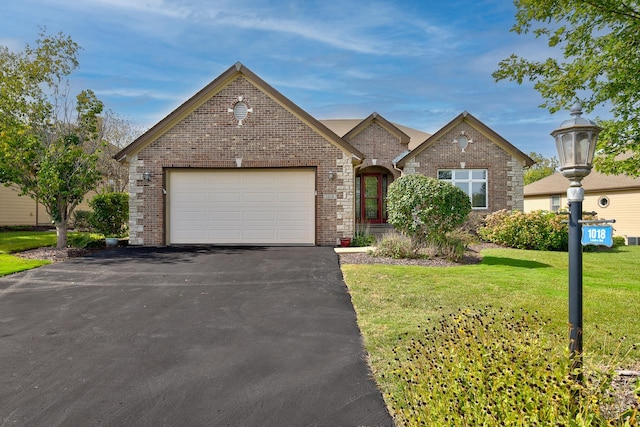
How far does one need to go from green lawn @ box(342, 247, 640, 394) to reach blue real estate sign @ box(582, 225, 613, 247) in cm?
112

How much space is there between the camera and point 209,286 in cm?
786

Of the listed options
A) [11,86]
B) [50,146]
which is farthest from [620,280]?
[11,86]

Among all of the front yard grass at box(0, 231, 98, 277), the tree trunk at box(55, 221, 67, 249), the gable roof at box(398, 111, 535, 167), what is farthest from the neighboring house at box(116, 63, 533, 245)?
the gable roof at box(398, 111, 535, 167)

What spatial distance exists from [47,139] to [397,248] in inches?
492

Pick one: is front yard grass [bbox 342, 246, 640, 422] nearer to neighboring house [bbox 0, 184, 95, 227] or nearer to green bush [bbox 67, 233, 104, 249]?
green bush [bbox 67, 233, 104, 249]

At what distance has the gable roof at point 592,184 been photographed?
68.1 ft

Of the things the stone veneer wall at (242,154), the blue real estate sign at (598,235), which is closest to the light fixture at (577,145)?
the blue real estate sign at (598,235)

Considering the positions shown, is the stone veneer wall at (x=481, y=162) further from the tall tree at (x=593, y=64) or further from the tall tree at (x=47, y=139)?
the tall tree at (x=47, y=139)

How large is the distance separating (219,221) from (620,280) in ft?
37.9

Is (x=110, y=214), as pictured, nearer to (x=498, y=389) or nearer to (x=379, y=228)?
(x=379, y=228)

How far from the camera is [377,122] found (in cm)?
1920

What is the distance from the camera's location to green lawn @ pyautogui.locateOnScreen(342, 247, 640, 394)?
4.93m

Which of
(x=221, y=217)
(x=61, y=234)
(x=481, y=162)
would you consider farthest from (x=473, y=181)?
(x=61, y=234)

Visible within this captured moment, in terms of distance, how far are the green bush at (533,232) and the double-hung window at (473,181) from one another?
8.19 feet
